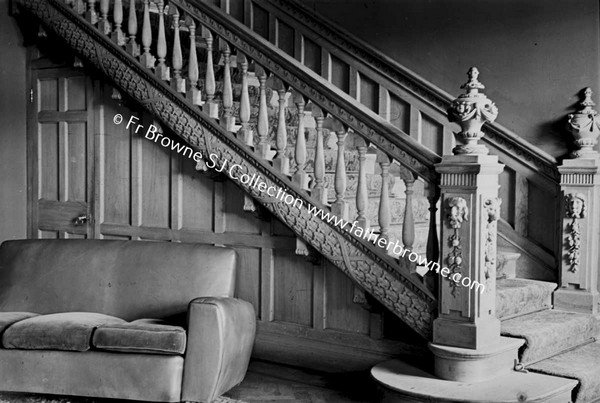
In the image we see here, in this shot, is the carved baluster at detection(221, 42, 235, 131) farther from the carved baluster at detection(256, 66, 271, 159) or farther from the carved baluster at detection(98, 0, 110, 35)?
the carved baluster at detection(98, 0, 110, 35)

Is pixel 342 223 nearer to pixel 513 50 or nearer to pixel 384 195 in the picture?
pixel 384 195

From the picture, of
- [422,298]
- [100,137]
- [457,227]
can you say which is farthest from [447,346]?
[100,137]

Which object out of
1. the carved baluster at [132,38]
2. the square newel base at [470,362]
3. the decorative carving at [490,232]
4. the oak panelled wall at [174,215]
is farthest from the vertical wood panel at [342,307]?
the carved baluster at [132,38]

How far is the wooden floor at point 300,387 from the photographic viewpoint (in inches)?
162

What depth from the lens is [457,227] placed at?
3812 millimetres

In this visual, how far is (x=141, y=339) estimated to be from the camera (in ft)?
12.6

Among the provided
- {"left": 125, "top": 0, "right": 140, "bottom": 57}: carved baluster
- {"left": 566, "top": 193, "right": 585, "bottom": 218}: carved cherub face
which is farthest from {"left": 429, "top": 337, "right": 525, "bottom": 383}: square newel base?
{"left": 125, "top": 0, "right": 140, "bottom": 57}: carved baluster

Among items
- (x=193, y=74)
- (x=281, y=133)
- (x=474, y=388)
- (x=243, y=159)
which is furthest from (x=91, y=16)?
(x=474, y=388)

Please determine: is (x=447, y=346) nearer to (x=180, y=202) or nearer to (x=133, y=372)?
(x=133, y=372)

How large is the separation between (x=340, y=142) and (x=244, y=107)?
2.32 ft

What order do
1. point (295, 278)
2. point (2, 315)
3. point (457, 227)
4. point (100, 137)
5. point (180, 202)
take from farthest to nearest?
point (100, 137), point (180, 202), point (295, 278), point (2, 315), point (457, 227)

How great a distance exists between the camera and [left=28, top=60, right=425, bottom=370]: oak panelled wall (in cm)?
455

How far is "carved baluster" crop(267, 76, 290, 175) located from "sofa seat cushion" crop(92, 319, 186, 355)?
1158mm

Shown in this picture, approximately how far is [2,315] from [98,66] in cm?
183
